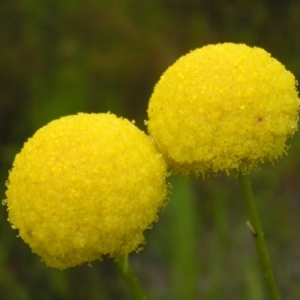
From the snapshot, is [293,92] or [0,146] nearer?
[293,92]

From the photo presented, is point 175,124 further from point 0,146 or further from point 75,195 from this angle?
point 0,146

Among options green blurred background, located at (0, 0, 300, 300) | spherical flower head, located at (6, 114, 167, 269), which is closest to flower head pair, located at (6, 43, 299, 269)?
spherical flower head, located at (6, 114, 167, 269)

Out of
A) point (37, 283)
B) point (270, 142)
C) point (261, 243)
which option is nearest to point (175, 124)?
point (270, 142)

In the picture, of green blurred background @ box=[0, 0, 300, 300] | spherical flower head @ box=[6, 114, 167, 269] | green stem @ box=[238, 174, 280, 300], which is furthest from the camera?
green blurred background @ box=[0, 0, 300, 300]

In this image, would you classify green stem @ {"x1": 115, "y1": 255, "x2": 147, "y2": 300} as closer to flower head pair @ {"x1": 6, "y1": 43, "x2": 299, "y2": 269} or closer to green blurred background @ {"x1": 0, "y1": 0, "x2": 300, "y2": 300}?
flower head pair @ {"x1": 6, "y1": 43, "x2": 299, "y2": 269}

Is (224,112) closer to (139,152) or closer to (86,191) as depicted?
(139,152)

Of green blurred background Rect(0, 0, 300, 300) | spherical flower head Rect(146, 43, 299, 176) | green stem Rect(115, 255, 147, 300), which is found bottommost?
→ green stem Rect(115, 255, 147, 300)

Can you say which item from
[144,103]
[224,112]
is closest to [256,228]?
[224,112]
